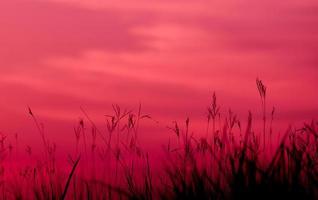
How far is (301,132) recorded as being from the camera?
4.58 metres

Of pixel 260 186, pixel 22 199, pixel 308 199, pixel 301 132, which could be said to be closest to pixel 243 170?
pixel 260 186

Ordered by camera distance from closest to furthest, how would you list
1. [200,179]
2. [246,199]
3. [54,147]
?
[246,199] → [200,179] → [54,147]

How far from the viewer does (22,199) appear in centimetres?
499

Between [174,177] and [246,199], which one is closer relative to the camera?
[246,199]

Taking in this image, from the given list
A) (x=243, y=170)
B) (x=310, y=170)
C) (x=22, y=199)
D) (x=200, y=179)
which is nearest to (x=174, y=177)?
(x=200, y=179)

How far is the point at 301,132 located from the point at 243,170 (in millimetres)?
1046

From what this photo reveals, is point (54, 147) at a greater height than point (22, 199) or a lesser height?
Result: greater

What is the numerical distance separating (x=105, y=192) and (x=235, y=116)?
1.14m

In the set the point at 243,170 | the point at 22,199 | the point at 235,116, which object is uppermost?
the point at 235,116

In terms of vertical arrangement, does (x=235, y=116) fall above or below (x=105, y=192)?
above

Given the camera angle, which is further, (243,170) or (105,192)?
(105,192)

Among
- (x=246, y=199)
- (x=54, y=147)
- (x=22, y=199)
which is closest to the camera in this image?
(x=246, y=199)

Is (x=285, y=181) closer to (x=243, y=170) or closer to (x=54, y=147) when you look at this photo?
(x=243, y=170)

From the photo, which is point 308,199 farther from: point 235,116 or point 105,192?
point 105,192
